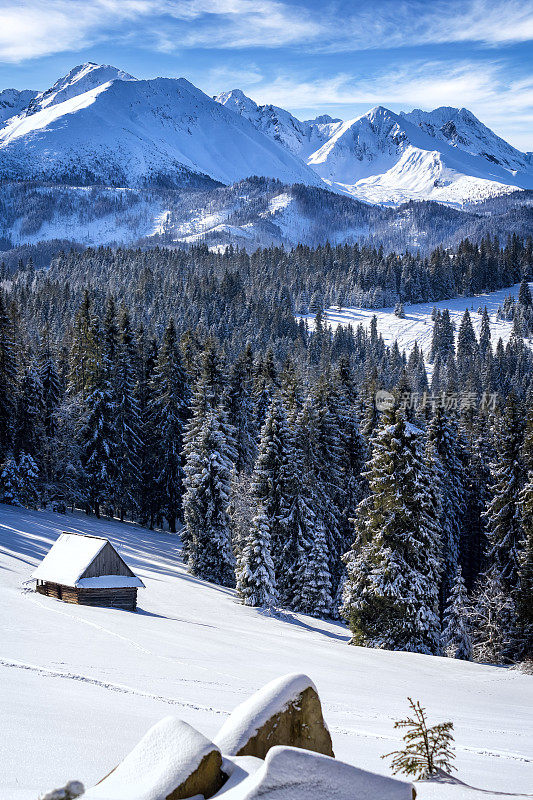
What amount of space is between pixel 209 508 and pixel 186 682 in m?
25.7

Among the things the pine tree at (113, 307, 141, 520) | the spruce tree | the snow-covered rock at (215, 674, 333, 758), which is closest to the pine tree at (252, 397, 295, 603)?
the spruce tree

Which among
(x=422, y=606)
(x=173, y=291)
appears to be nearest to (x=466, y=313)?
(x=173, y=291)

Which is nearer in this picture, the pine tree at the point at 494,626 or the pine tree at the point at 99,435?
the pine tree at the point at 494,626

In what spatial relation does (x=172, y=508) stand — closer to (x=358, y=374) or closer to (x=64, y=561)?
(x=64, y=561)

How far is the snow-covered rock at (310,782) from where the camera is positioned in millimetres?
5215

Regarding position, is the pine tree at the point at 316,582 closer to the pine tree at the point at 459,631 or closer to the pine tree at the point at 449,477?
the pine tree at the point at 459,631

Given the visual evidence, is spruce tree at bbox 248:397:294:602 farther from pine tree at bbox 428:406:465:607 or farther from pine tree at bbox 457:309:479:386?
pine tree at bbox 457:309:479:386

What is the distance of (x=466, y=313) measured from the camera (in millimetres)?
156375

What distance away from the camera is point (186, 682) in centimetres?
1577

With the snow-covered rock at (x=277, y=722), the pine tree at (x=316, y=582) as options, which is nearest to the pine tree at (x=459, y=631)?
the pine tree at (x=316, y=582)

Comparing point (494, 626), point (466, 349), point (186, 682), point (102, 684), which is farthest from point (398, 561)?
point (466, 349)

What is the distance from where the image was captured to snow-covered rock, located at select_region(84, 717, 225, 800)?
17.9ft

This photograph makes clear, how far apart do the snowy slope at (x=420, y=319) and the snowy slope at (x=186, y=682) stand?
12739cm

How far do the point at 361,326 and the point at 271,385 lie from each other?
341 ft
